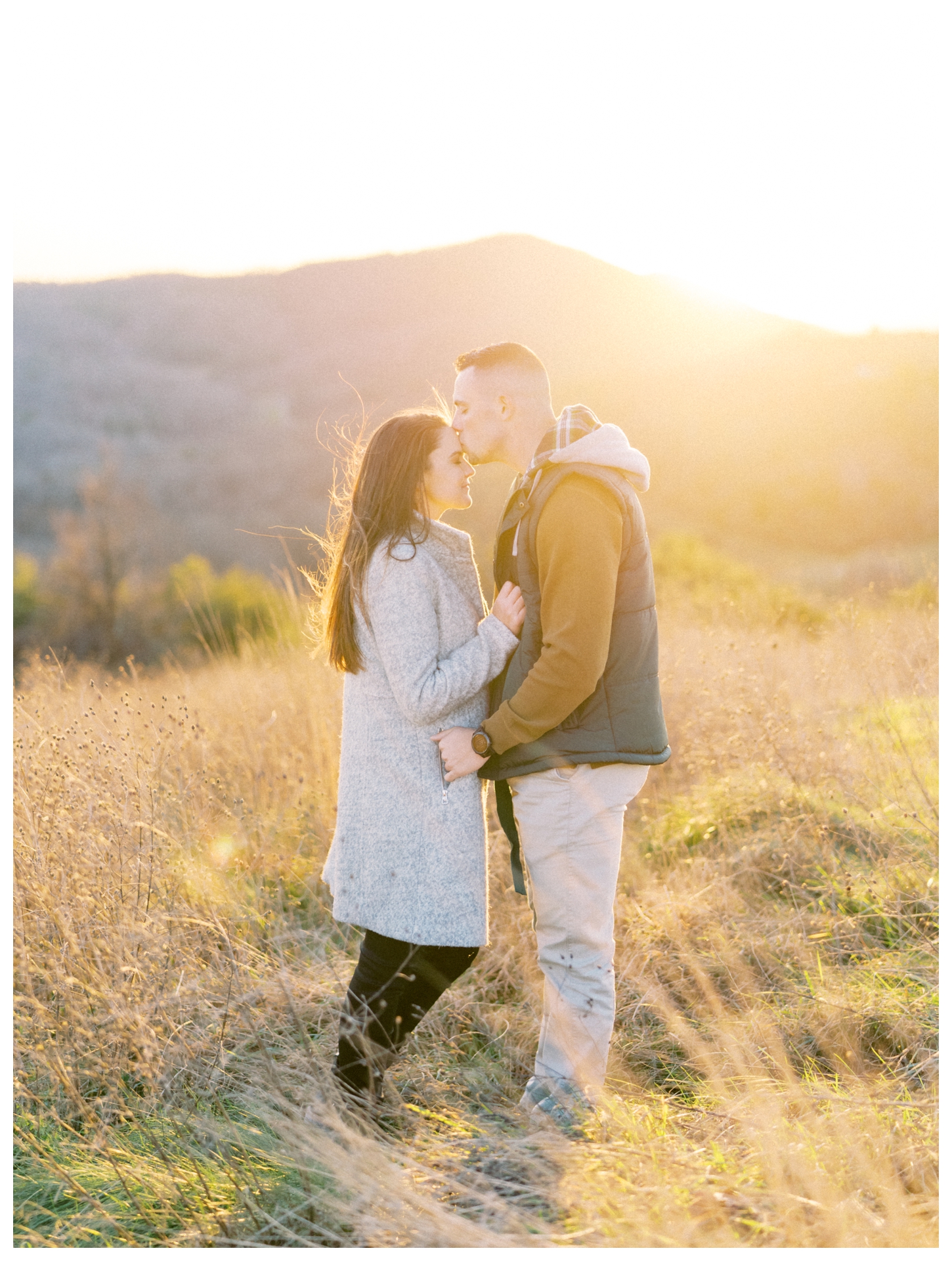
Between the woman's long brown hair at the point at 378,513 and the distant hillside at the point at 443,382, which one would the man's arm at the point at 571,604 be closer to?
the woman's long brown hair at the point at 378,513

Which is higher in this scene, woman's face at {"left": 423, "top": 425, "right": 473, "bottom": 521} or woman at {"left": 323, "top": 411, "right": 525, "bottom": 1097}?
woman's face at {"left": 423, "top": 425, "right": 473, "bottom": 521}

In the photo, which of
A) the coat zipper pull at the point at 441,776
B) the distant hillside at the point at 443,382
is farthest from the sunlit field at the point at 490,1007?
the distant hillside at the point at 443,382

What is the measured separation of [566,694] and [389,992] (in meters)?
0.93

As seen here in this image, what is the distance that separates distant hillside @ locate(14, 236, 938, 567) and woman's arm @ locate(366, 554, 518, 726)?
14194 millimetres

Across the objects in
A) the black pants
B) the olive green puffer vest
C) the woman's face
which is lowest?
the black pants

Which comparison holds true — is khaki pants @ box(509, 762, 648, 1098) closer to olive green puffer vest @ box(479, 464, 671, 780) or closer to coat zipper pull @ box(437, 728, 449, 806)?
olive green puffer vest @ box(479, 464, 671, 780)

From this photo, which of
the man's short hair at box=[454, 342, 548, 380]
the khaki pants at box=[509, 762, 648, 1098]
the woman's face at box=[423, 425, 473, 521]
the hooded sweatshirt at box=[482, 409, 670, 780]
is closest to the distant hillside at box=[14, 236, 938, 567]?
the man's short hair at box=[454, 342, 548, 380]

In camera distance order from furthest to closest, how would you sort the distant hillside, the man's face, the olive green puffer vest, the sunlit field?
the distant hillside → the man's face → the olive green puffer vest → the sunlit field

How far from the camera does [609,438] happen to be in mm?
2156

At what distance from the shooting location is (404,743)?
216 cm

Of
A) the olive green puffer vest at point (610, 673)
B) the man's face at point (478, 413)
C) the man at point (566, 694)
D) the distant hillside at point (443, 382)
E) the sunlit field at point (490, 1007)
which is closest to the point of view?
the sunlit field at point (490, 1007)

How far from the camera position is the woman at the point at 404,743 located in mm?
2104

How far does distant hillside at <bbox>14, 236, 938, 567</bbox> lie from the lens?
72.7ft
